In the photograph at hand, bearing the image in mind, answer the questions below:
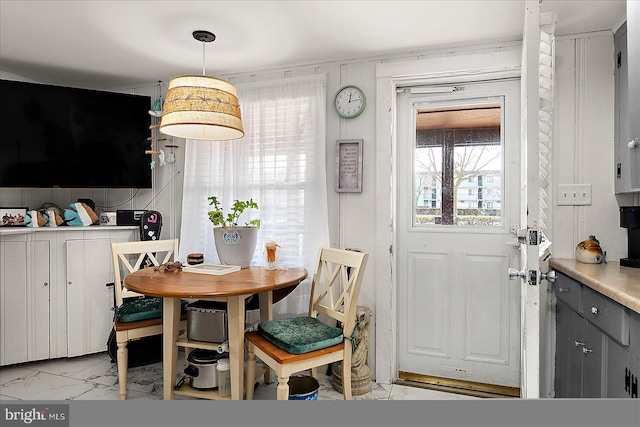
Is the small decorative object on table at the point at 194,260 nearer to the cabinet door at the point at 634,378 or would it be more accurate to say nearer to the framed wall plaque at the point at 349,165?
the framed wall plaque at the point at 349,165

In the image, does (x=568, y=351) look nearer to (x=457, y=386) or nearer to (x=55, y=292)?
(x=457, y=386)

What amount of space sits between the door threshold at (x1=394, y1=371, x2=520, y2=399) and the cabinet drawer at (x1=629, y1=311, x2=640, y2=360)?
4.64 feet

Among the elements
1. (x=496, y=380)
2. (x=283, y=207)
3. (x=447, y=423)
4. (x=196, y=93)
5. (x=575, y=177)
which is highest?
(x=196, y=93)

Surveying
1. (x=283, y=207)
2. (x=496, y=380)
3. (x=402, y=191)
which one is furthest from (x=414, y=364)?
(x=283, y=207)

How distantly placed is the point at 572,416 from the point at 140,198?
3472 millimetres

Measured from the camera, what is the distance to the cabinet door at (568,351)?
1.88 meters

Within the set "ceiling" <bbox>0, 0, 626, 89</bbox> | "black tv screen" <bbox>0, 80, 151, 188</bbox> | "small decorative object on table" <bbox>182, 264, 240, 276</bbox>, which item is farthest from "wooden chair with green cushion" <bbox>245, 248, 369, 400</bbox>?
"black tv screen" <bbox>0, 80, 151, 188</bbox>

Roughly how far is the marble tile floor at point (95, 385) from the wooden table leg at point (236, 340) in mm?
392

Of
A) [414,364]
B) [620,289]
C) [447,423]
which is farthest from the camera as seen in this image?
[414,364]

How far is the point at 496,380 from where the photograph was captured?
2.64 m

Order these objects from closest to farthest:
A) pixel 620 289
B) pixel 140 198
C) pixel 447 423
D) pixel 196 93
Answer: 1. pixel 447 423
2. pixel 620 289
3. pixel 196 93
4. pixel 140 198

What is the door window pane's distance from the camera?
2670 mm

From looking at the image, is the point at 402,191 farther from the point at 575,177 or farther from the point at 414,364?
the point at 414,364

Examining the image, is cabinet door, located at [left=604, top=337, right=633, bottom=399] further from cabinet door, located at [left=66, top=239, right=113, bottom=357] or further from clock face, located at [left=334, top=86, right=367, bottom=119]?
cabinet door, located at [left=66, top=239, right=113, bottom=357]
